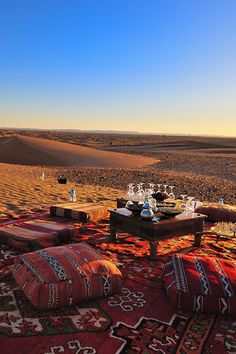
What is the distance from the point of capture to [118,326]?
3713 mm

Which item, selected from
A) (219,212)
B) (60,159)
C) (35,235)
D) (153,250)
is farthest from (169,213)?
(60,159)

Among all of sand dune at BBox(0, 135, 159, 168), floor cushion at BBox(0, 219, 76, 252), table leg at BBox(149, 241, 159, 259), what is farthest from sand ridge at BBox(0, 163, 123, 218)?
sand dune at BBox(0, 135, 159, 168)

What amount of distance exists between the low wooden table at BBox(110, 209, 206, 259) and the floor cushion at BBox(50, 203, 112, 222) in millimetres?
1438

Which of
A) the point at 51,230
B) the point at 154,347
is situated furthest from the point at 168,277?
the point at 51,230

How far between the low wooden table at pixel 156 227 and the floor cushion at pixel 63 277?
120 cm

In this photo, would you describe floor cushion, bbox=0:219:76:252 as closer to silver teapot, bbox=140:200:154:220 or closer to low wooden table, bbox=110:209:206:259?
low wooden table, bbox=110:209:206:259

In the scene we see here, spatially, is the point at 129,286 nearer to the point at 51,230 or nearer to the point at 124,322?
the point at 124,322

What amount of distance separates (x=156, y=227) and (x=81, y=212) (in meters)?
2.60

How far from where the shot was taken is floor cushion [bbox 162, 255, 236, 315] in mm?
4031

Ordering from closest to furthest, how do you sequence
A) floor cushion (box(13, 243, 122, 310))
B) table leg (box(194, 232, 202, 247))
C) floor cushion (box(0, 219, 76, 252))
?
floor cushion (box(13, 243, 122, 310)) < floor cushion (box(0, 219, 76, 252)) < table leg (box(194, 232, 202, 247))

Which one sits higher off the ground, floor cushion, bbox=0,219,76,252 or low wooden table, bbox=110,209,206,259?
low wooden table, bbox=110,209,206,259

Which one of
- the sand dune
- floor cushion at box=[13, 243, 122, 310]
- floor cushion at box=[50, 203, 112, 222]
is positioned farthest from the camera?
the sand dune

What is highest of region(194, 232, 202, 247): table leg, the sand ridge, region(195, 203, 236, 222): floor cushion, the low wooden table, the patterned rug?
the low wooden table

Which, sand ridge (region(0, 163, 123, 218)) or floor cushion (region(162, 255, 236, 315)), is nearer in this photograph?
floor cushion (region(162, 255, 236, 315))
